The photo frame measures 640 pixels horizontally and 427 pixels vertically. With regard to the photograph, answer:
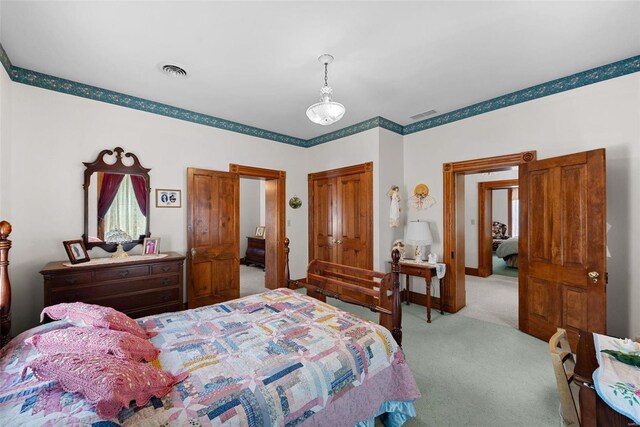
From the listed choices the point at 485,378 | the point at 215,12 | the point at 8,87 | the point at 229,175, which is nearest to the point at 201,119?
→ the point at 229,175

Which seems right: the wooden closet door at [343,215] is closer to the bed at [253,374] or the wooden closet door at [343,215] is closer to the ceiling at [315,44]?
the ceiling at [315,44]

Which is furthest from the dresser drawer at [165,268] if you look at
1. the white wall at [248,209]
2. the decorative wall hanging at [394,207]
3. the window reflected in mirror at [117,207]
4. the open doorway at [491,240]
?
the open doorway at [491,240]

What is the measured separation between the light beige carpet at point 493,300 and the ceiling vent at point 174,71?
15.3 ft

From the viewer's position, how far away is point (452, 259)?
4035mm

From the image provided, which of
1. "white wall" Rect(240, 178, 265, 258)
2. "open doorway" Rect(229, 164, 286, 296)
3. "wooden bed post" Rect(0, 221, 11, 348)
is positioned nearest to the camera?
"wooden bed post" Rect(0, 221, 11, 348)

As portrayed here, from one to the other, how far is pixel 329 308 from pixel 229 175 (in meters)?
2.90

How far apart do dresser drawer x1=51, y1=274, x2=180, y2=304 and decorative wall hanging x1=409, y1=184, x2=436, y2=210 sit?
359cm

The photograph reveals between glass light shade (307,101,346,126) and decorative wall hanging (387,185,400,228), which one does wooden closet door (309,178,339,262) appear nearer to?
decorative wall hanging (387,185,400,228)

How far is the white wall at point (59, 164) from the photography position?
2855 millimetres

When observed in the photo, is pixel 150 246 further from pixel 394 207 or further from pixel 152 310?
pixel 394 207

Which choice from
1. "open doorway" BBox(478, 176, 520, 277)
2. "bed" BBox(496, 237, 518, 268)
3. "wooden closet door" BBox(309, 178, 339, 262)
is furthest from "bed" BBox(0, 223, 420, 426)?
"bed" BBox(496, 237, 518, 268)

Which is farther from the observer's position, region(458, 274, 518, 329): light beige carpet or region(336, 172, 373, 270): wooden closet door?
region(336, 172, 373, 270): wooden closet door

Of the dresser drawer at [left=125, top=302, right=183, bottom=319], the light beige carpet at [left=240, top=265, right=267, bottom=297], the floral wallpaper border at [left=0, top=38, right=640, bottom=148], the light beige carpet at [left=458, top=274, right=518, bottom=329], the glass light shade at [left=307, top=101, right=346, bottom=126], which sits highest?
the floral wallpaper border at [left=0, top=38, right=640, bottom=148]

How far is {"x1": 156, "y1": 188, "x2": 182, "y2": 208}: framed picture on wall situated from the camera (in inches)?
147
